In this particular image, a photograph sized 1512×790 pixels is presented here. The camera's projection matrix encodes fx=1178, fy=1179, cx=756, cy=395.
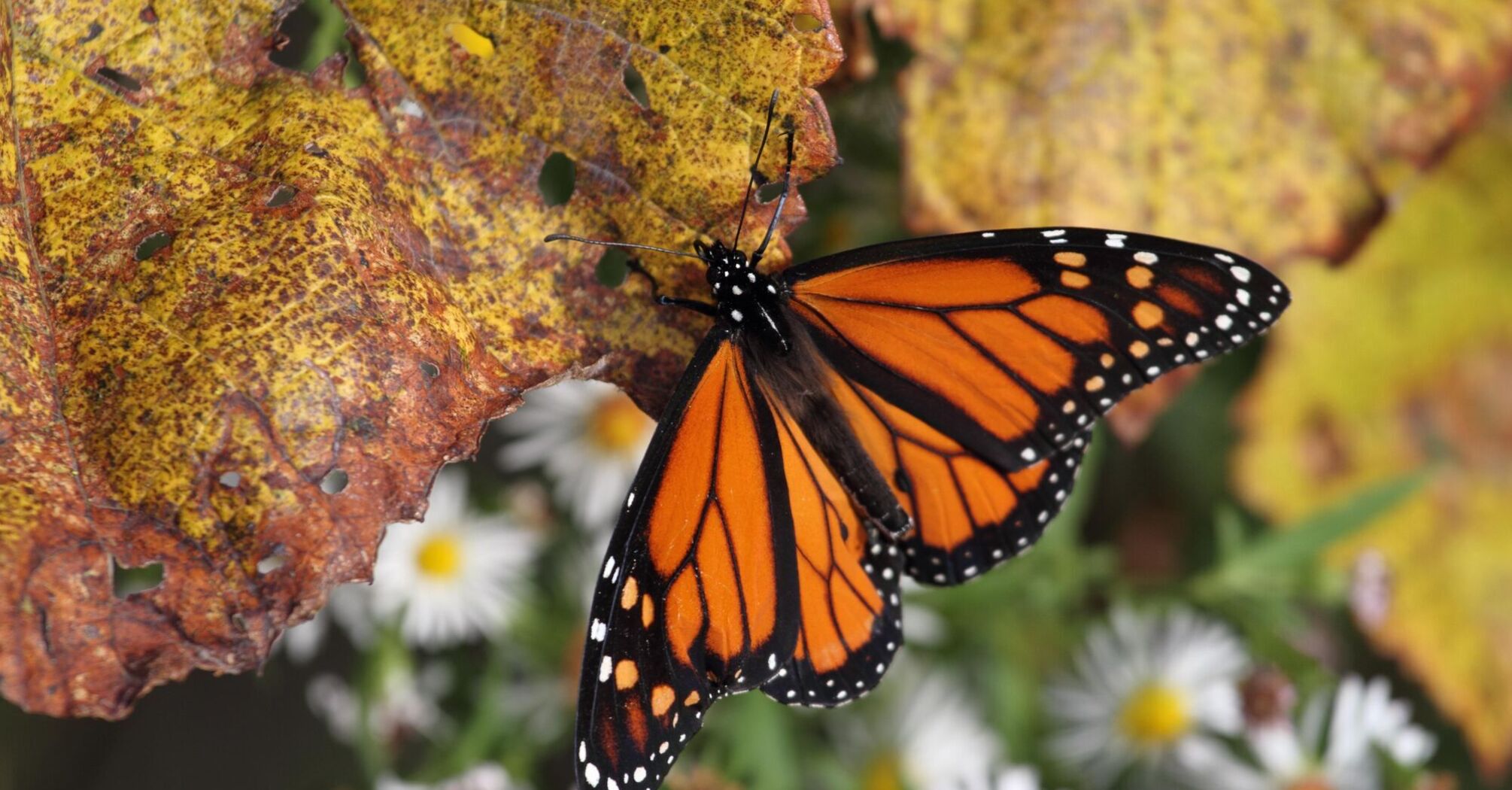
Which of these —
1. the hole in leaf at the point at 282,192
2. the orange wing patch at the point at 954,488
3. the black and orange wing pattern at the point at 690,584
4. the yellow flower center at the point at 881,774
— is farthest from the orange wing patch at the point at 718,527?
the yellow flower center at the point at 881,774

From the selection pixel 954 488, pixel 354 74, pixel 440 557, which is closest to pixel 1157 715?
pixel 954 488

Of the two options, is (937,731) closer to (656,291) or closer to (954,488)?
(954,488)

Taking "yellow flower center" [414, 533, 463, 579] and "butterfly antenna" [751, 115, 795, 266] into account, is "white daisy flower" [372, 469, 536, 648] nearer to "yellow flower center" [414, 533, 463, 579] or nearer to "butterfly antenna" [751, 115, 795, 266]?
"yellow flower center" [414, 533, 463, 579]

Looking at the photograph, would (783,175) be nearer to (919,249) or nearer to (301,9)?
(919,249)

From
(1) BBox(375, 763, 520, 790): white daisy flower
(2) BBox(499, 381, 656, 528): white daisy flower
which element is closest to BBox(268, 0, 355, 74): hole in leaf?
(2) BBox(499, 381, 656, 528): white daisy flower

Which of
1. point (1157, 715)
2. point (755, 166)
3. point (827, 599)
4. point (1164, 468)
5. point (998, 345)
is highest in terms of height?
point (755, 166)
